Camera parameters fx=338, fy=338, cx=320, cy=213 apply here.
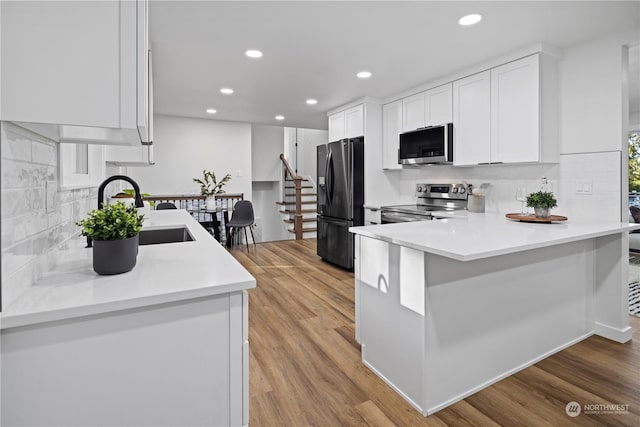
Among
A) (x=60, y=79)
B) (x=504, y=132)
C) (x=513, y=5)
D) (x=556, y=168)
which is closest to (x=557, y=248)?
(x=556, y=168)

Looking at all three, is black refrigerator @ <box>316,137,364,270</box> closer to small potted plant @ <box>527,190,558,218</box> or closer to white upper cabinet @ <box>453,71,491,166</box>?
white upper cabinet @ <box>453,71,491,166</box>

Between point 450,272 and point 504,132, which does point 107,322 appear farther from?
point 504,132

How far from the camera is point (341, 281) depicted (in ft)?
13.1

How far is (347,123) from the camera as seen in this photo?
4719 mm

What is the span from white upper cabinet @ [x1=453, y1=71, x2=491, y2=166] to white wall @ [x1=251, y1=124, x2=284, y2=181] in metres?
4.82

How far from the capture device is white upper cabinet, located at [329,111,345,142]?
4.84 m

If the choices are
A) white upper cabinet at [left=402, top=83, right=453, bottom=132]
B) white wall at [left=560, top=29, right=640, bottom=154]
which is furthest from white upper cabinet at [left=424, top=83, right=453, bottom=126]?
white wall at [left=560, top=29, right=640, bottom=154]

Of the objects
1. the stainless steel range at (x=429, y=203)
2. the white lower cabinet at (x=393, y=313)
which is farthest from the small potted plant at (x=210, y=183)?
the white lower cabinet at (x=393, y=313)

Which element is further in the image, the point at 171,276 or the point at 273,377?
the point at 273,377

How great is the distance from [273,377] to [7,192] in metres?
1.66

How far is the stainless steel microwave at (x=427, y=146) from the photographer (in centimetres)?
347

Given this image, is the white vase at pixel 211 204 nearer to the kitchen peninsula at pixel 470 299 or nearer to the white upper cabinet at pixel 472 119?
the white upper cabinet at pixel 472 119

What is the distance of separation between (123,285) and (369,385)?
149 centimetres

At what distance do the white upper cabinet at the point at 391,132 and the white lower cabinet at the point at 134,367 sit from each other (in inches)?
141
